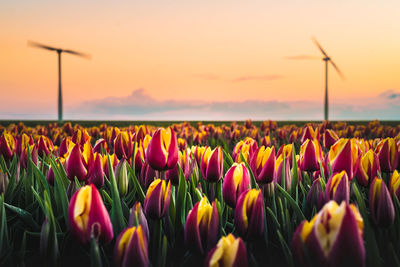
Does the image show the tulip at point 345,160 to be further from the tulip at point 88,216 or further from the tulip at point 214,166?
the tulip at point 88,216

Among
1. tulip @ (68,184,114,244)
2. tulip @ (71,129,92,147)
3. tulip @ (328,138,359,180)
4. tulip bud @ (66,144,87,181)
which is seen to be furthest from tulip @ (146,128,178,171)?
tulip @ (71,129,92,147)

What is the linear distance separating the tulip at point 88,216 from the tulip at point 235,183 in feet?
2.06

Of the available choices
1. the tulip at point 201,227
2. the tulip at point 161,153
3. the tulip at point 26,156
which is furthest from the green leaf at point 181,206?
the tulip at point 26,156

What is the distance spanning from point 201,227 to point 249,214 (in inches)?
8.0

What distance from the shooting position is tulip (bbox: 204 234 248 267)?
1.14 m

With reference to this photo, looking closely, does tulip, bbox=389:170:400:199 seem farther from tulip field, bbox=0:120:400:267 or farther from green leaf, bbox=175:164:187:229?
green leaf, bbox=175:164:187:229

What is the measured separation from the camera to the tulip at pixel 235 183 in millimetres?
1801

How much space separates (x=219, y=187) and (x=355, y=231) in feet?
4.06

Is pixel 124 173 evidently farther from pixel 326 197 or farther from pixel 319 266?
pixel 319 266

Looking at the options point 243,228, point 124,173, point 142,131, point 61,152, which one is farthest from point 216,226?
point 142,131

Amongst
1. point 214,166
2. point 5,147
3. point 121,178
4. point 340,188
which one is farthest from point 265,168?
point 5,147

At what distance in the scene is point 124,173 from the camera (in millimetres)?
2318

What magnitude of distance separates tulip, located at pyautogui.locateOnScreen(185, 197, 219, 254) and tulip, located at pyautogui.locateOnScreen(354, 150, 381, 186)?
3.72 ft

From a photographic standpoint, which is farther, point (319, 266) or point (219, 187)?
point (219, 187)
